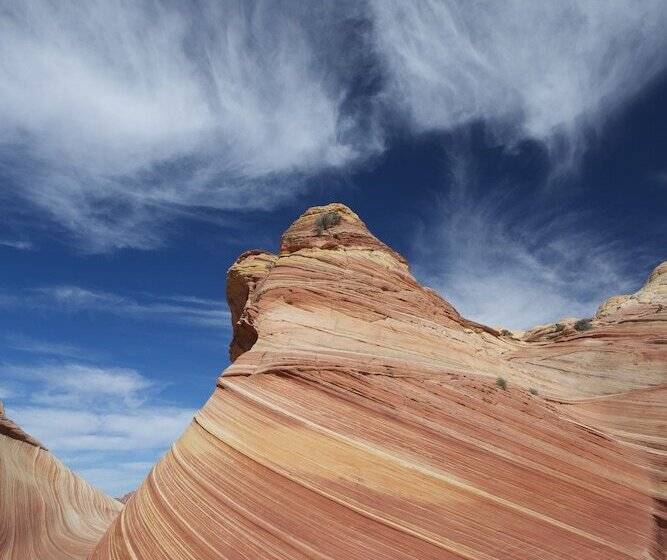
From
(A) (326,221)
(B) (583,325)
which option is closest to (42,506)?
(A) (326,221)

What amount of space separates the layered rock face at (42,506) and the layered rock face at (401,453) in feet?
44.0

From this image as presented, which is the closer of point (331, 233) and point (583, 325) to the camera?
point (583, 325)

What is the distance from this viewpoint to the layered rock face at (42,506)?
69.8 ft

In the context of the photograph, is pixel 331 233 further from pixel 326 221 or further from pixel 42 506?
pixel 42 506

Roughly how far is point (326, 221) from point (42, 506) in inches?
836

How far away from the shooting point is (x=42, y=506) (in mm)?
25031

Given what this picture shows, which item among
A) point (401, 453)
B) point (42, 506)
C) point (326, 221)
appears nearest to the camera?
point (401, 453)

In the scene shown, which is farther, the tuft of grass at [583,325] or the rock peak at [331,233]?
the rock peak at [331,233]

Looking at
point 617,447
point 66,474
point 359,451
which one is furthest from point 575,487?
point 66,474

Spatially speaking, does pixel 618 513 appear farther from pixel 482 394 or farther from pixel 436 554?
pixel 436 554

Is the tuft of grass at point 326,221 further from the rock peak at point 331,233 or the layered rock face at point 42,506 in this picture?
the layered rock face at point 42,506

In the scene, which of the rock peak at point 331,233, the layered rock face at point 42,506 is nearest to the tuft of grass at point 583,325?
the rock peak at point 331,233

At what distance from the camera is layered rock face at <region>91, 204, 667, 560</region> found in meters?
8.20

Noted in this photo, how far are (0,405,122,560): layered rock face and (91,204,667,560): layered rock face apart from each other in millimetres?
13402
